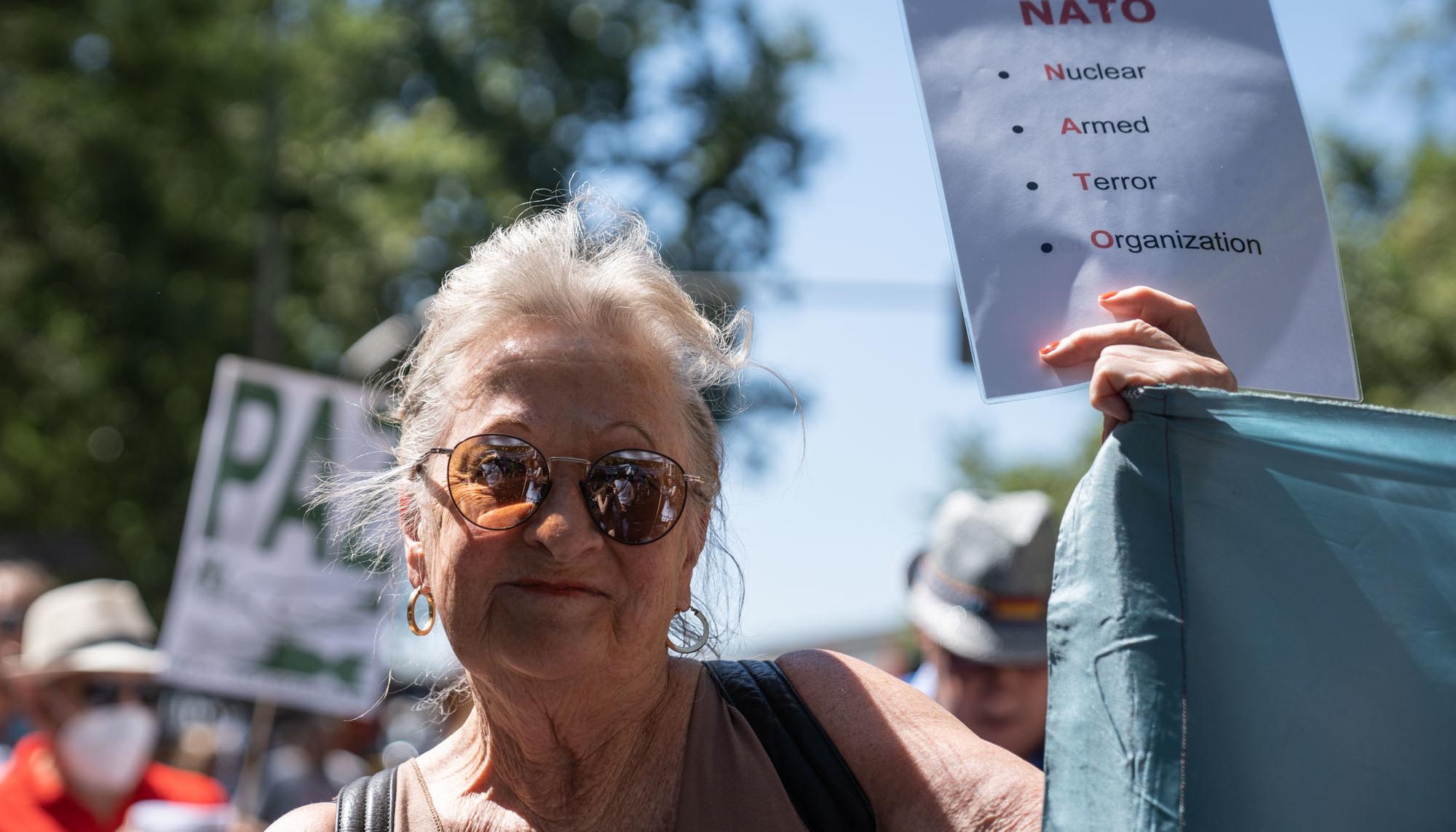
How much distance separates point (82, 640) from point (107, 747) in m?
0.50

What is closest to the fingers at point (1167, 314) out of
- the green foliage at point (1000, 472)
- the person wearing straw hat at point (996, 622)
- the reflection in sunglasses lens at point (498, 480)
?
the reflection in sunglasses lens at point (498, 480)

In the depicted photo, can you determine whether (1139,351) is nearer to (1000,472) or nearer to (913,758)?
(913,758)

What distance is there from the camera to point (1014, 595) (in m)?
3.67

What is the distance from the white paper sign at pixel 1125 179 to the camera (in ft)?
6.13

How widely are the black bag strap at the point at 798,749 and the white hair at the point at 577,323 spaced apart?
238 mm

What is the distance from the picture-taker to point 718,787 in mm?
2008

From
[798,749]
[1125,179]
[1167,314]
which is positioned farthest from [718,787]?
[1125,179]

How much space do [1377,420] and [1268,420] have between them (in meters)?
0.14

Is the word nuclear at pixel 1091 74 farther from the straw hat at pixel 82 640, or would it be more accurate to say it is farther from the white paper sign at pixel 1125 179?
the straw hat at pixel 82 640

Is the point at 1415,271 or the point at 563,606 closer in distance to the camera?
the point at 563,606

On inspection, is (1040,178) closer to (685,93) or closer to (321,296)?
(321,296)

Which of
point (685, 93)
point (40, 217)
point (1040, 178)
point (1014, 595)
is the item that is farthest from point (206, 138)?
point (1040, 178)

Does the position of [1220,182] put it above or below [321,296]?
below

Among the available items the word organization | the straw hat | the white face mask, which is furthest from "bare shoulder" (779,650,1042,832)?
the straw hat
